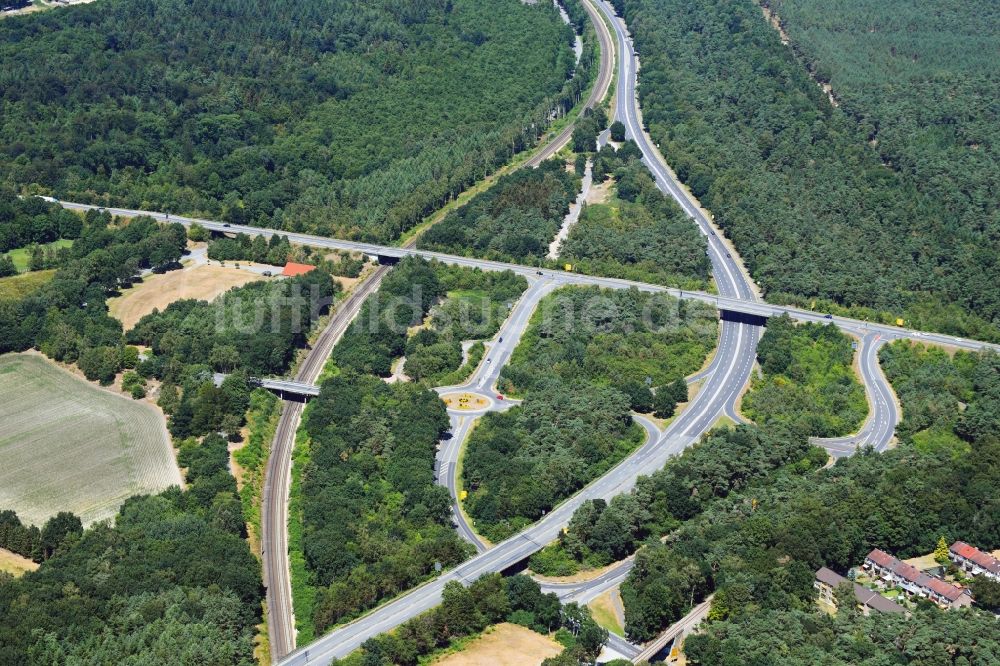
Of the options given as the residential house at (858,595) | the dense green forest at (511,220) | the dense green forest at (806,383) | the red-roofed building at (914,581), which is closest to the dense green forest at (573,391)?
the dense green forest at (806,383)

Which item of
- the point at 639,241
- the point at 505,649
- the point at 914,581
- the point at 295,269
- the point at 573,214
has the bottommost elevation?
the point at 505,649

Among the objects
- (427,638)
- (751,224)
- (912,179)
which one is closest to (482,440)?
(427,638)

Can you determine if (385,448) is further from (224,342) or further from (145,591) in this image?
(145,591)

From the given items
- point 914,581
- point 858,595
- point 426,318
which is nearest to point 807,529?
point 858,595

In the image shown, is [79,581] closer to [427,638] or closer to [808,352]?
[427,638]

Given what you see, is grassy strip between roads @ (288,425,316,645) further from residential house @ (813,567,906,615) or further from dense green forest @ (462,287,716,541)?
residential house @ (813,567,906,615)

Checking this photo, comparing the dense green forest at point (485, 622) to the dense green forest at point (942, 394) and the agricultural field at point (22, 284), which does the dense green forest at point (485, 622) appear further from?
the agricultural field at point (22, 284)
